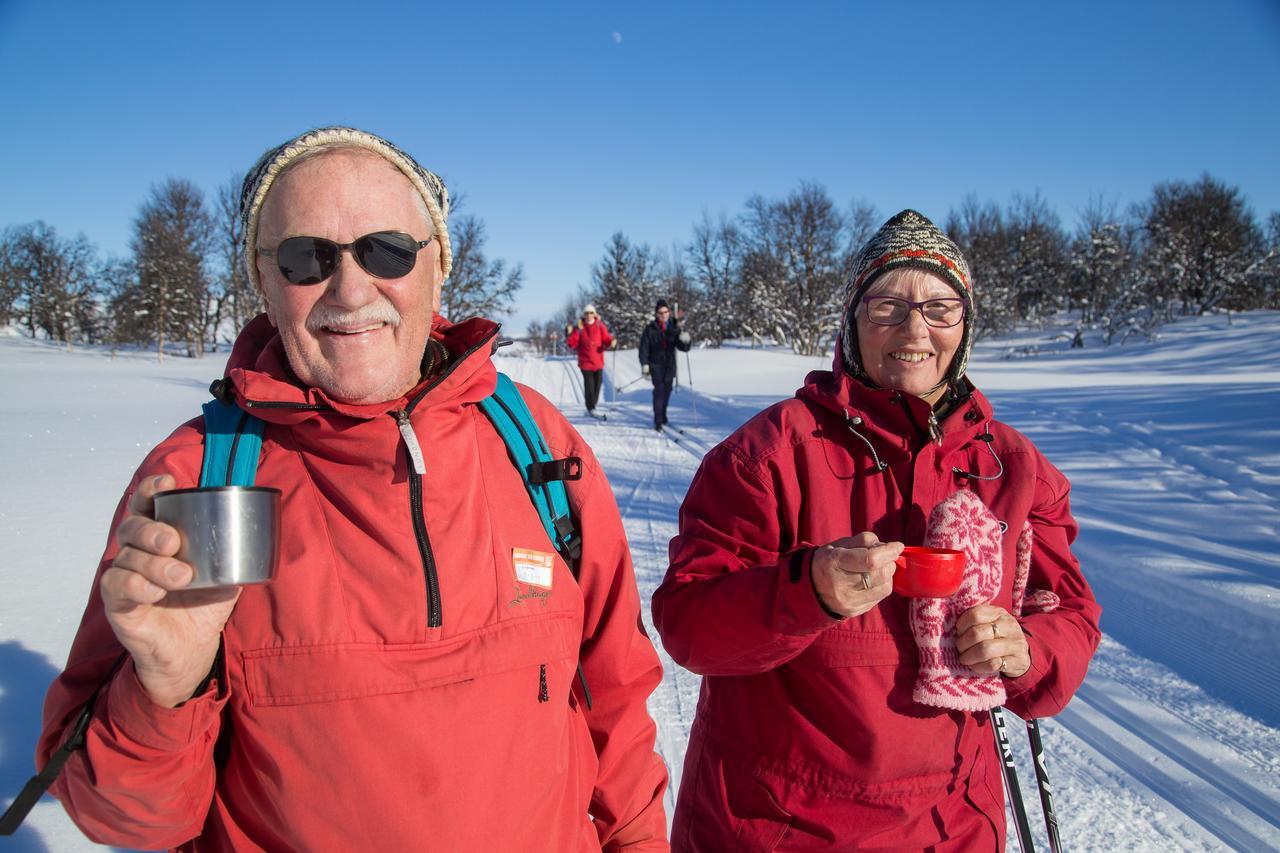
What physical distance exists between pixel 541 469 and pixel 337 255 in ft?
2.08

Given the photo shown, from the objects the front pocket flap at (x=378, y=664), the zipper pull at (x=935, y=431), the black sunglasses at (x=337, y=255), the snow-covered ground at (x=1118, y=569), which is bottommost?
the snow-covered ground at (x=1118, y=569)

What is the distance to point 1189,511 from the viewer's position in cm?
628

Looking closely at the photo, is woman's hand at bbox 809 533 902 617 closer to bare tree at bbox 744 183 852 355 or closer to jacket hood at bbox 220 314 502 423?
jacket hood at bbox 220 314 502 423

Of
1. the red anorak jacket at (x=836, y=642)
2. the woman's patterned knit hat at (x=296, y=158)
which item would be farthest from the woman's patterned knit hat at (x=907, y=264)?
the woman's patterned knit hat at (x=296, y=158)

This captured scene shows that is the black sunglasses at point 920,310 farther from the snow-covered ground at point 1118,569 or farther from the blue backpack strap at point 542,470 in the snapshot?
the snow-covered ground at point 1118,569

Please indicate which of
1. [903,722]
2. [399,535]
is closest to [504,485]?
[399,535]

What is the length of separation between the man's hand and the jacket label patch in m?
0.53

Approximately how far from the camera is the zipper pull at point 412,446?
4.79ft

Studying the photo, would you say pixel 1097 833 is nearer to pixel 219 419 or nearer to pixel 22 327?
pixel 219 419

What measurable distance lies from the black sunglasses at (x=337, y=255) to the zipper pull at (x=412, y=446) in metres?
0.34

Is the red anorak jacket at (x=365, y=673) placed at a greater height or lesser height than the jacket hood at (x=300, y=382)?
lesser

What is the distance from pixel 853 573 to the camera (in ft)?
4.86

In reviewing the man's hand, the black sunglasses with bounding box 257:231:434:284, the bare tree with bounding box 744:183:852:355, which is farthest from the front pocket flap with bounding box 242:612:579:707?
the bare tree with bounding box 744:183:852:355

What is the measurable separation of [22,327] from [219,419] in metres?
62.3
